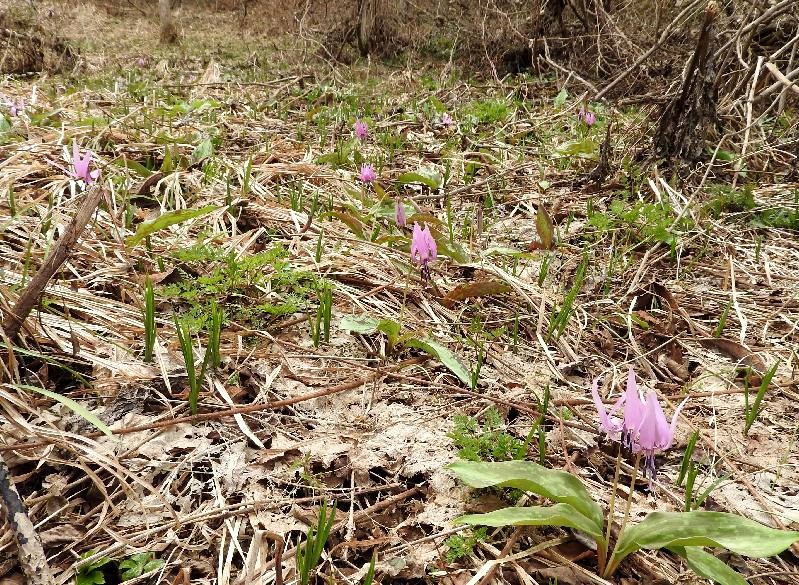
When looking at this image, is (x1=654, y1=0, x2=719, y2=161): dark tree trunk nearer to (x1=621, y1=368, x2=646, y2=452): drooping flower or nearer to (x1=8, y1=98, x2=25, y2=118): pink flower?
(x1=621, y1=368, x2=646, y2=452): drooping flower

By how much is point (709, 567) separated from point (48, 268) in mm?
1479

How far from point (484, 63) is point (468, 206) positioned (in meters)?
4.20

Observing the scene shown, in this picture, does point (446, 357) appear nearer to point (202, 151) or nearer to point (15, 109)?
point (202, 151)

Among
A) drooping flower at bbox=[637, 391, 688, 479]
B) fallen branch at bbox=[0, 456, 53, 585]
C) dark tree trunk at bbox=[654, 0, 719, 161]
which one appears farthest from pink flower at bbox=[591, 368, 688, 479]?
dark tree trunk at bbox=[654, 0, 719, 161]

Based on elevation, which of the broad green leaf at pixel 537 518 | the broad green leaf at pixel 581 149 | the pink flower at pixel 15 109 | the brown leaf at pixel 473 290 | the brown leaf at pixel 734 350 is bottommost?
the brown leaf at pixel 734 350

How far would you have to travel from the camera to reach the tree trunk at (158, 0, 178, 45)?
789 cm

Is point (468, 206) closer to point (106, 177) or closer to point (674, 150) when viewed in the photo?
point (674, 150)

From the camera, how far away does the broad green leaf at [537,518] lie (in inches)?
40.9


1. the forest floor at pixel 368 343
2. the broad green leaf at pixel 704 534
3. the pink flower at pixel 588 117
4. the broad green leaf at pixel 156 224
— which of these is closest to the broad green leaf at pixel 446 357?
the forest floor at pixel 368 343

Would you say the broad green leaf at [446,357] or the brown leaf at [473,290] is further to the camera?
the brown leaf at [473,290]

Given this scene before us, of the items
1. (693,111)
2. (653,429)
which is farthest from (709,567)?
(693,111)

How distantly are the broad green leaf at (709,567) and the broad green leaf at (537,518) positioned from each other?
15 centimetres

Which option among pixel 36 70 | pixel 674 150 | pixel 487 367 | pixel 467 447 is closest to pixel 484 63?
pixel 674 150

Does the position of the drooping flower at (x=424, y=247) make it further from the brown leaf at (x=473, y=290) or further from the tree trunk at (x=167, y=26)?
the tree trunk at (x=167, y=26)
